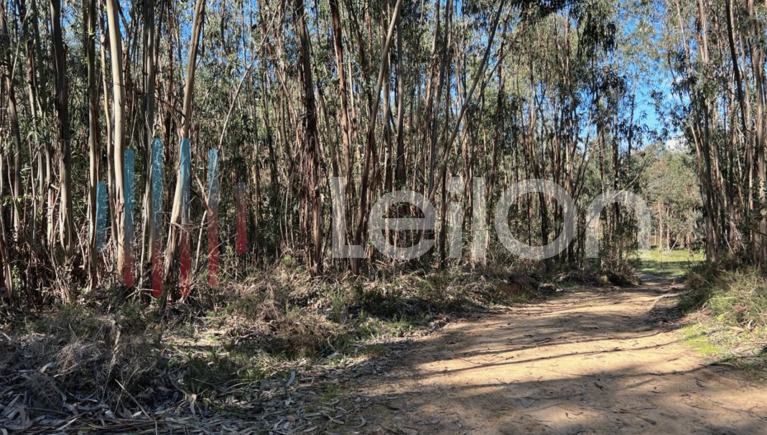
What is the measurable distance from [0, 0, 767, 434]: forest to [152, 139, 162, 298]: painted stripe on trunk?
27mm

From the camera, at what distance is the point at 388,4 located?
23.8ft

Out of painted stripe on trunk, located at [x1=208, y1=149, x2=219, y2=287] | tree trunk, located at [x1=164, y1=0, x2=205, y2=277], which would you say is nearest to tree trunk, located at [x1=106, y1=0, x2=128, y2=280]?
tree trunk, located at [x1=164, y1=0, x2=205, y2=277]

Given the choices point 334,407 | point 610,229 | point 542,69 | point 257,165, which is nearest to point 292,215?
point 257,165

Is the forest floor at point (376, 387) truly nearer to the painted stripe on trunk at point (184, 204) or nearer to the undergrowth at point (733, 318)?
the undergrowth at point (733, 318)

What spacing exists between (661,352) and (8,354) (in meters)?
5.01

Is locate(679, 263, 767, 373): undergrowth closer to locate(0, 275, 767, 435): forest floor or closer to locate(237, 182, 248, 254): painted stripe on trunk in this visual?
locate(0, 275, 767, 435): forest floor

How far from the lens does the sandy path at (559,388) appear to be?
9.35ft

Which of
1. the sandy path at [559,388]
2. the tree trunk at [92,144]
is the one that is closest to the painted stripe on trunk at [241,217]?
the tree trunk at [92,144]

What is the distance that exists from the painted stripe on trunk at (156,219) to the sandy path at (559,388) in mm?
2600

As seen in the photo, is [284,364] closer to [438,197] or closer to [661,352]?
[661,352]

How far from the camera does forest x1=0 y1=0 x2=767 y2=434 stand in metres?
A: 3.11

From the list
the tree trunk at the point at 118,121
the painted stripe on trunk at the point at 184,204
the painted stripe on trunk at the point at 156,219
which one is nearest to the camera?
the tree trunk at the point at 118,121

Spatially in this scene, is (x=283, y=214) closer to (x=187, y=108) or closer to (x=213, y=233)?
(x=213, y=233)

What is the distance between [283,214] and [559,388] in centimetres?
604
